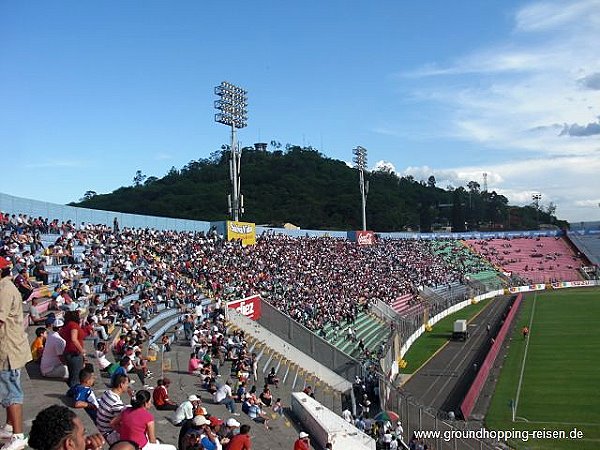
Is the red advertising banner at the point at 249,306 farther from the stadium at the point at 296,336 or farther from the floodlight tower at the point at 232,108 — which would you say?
the floodlight tower at the point at 232,108

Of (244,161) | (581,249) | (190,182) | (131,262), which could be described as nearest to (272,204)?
(190,182)

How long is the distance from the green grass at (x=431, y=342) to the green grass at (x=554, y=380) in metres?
4.21

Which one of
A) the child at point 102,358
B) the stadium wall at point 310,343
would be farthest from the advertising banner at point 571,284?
the child at point 102,358

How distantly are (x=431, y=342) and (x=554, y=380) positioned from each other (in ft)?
37.8

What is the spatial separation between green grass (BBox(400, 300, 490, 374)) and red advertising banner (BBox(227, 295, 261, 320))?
8.14 meters

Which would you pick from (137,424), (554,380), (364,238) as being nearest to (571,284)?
(364,238)

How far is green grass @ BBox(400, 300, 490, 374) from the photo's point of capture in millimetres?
33625

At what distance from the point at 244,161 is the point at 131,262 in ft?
402

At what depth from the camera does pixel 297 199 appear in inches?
4828

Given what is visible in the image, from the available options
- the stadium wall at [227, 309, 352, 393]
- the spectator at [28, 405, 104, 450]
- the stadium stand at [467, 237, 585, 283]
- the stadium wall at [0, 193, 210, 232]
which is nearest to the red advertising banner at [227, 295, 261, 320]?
the stadium wall at [227, 309, 352, 393]

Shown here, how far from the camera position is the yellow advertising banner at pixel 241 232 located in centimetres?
4247

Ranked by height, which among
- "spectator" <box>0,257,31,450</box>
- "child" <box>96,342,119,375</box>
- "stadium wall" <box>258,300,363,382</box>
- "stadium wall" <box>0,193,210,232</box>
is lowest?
"stadium wall" <box>258,300,363,382</box>

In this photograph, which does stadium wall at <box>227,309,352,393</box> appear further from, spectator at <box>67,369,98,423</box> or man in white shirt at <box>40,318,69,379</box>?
spectator at <box>67,369,98,423</box>

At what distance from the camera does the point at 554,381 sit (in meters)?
28.4
